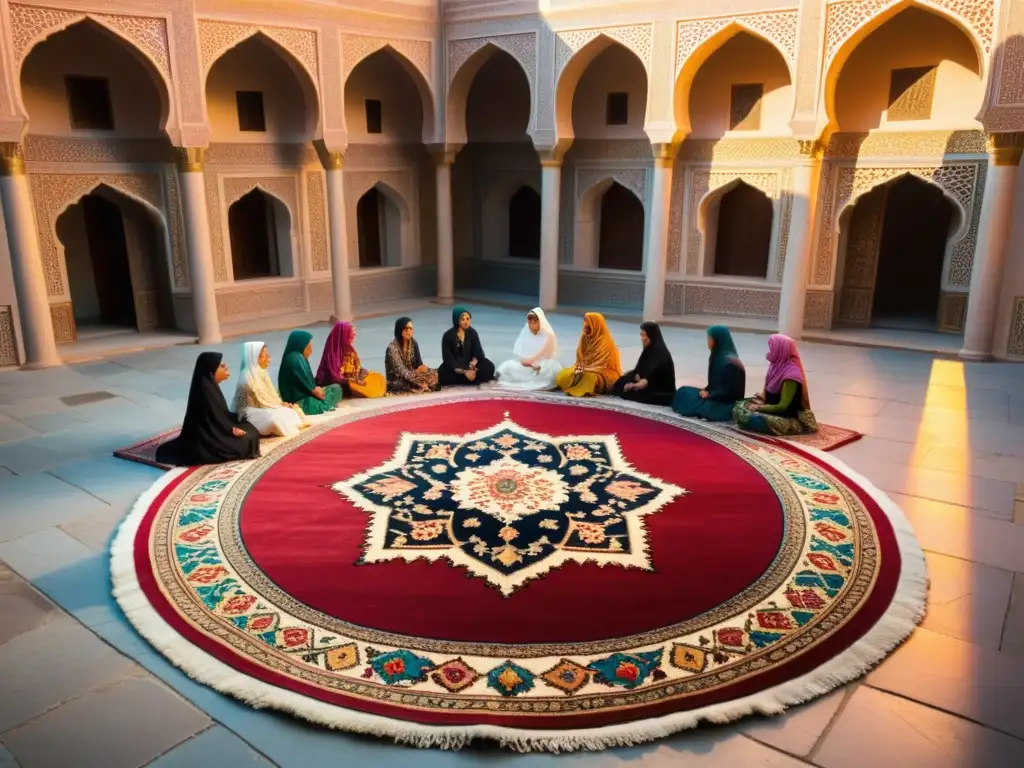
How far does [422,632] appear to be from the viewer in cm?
334

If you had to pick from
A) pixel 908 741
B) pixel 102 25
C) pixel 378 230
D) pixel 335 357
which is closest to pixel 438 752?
pixel 908 741

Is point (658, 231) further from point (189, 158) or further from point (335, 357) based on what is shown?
point (189, 158)

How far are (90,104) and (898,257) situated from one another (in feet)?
34.8

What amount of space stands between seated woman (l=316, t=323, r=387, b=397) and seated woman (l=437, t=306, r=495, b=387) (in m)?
0.64

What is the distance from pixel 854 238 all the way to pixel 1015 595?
23.7 feet

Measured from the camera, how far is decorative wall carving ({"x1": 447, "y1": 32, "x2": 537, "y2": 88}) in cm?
1042

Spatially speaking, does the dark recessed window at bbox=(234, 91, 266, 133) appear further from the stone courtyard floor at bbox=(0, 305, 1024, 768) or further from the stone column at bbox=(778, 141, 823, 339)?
the stone column at bbox=(778, 141, 823, 339)

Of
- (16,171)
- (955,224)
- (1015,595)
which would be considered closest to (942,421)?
(1015,595)

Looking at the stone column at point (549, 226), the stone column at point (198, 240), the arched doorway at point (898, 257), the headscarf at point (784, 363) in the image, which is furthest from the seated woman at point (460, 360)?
the arched doorway at point (898, 257)

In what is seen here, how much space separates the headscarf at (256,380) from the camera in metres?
5.69

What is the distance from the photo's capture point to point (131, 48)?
8297mm

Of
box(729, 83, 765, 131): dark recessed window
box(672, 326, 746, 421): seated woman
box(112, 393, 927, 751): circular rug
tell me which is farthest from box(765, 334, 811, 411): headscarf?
box(729, 83, 765, 131): dark recessed window

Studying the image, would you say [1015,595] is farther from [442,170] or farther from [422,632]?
[442,170]

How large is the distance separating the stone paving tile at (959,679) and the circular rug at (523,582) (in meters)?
0.09
